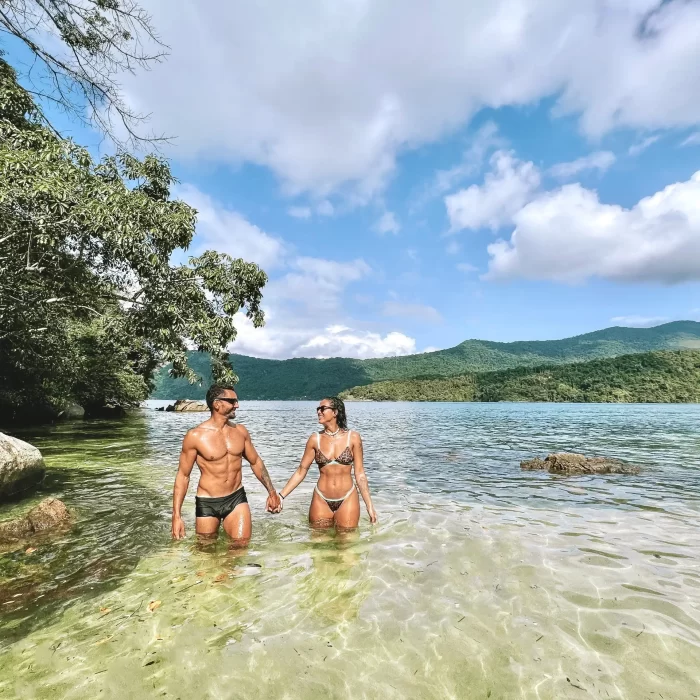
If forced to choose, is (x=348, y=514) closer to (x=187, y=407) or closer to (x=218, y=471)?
(x=218, y=471)

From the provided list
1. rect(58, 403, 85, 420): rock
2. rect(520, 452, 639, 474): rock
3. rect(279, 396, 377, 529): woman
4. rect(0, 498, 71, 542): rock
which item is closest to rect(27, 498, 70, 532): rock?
rect(0, 498, 71, 542): rock

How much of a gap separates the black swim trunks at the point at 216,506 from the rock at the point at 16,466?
6.00 m

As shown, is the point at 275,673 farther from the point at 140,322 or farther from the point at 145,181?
the point at 145,181

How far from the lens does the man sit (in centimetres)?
621

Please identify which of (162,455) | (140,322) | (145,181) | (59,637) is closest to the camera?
(59,637)

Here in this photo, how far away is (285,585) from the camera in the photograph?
5.31m

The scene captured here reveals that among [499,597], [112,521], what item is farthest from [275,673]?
[112,521]

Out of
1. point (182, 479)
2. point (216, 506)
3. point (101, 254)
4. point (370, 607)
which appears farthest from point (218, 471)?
point (101, 254)

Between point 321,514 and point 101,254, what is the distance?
1047cm

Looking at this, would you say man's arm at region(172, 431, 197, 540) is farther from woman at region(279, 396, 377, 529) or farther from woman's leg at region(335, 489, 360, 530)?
woman's leg at region(335, 489, 360, 530)

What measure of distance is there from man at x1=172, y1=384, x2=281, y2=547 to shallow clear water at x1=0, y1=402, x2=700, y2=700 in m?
0.41

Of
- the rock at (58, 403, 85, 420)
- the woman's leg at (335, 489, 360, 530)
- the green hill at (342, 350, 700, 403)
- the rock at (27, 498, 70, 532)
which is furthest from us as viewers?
the green hill at (342, 350, 700, 403)

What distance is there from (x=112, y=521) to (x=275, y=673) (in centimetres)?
620

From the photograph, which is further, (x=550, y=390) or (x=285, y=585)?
(x=550, y=390)
